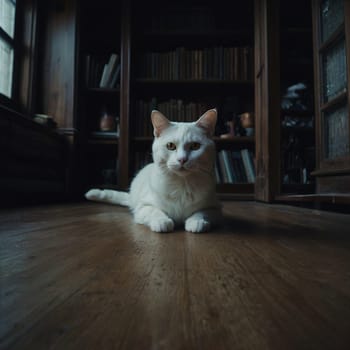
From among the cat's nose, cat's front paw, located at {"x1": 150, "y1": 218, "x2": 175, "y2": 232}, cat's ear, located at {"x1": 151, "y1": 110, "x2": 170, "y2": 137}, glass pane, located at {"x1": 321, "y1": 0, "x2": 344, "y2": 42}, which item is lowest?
cat's front paw, located at {"x1": 150, "y1": 218, "x2": 175, "y2": 232}

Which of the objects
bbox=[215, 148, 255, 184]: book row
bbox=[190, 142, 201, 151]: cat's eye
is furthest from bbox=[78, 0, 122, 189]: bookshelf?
bbox=[190, 142, 201, 151]: cat's eye

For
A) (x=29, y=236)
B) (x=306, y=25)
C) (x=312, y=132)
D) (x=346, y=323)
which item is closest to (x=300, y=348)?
(x=346, y=323)

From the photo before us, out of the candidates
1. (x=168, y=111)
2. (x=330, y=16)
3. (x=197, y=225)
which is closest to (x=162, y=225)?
(x=197, y=225)

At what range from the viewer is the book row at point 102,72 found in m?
2.68

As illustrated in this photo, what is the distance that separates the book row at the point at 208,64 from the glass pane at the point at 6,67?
115cm

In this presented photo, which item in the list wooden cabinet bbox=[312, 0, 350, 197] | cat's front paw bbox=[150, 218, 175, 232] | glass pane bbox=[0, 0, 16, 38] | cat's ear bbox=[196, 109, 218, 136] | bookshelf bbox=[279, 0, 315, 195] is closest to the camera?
cat's front paw bbox=[150, 218, 175, 232]

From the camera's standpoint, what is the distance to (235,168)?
8.70 ft

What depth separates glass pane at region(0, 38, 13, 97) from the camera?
220 cm

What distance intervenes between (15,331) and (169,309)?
0.54ft

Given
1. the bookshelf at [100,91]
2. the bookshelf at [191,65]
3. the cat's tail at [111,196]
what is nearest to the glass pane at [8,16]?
the bookshelf at [100,91]

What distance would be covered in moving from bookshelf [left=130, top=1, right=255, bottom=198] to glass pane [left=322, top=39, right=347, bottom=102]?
928 mm

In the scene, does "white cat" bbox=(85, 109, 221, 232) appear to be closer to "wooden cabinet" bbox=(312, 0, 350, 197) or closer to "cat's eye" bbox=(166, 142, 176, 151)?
"cat's eye" bbox=(166, 142, 176, 151)

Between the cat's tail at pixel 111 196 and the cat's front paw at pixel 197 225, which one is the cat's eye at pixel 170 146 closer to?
the cat's front paw at pixel 197 225

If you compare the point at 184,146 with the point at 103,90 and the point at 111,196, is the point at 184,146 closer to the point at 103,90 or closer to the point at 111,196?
the point at 111,196
